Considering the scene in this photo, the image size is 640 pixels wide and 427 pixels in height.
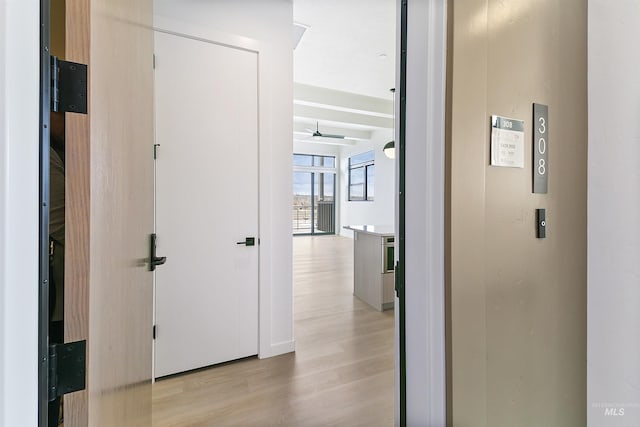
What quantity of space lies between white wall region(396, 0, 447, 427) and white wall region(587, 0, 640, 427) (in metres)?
0.90

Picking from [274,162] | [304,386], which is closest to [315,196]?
[274,162]

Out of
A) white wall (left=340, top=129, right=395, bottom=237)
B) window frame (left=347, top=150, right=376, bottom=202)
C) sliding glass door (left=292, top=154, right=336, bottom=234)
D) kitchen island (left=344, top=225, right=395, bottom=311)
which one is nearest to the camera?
kitchen island (left=344, top=225, right=395, bottom=311)

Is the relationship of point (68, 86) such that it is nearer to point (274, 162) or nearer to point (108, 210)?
point (108, 210)

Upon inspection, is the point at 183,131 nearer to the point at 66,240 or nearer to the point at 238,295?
the point at 238,295

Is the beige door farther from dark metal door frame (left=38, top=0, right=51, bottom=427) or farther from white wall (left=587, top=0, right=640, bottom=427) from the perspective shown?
white wall (left=587, top=0, right=640, bottom=427)

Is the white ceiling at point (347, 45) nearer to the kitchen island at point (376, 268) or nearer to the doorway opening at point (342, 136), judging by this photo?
the doorway opening at point (342, 136)

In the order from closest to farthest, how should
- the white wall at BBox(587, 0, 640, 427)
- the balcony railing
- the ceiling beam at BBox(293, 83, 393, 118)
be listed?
1. the white wall at BBox(587, 0, 640, 427)
2. the ceiling beam at BBox(293, 83, 393, 118)
3. the balcony railing

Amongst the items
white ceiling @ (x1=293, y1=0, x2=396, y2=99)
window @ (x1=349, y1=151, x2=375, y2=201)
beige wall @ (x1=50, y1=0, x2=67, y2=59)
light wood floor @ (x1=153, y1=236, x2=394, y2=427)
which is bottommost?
light wood floor @ (x1=153, y1=236, x2=394, y2=427)

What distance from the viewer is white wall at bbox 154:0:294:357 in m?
2.30

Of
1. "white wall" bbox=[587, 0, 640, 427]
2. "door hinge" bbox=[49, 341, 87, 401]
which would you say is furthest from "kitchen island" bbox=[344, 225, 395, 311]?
"door hinge" bbox=[49, 341, 87, 401]

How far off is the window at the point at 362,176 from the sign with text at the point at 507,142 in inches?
304

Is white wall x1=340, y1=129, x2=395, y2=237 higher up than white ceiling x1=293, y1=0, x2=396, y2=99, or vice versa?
white ceiling x1=293, y1=0, x2=396, y2=99

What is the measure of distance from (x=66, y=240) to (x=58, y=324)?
20 centimetres

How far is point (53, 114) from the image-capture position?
592mm
